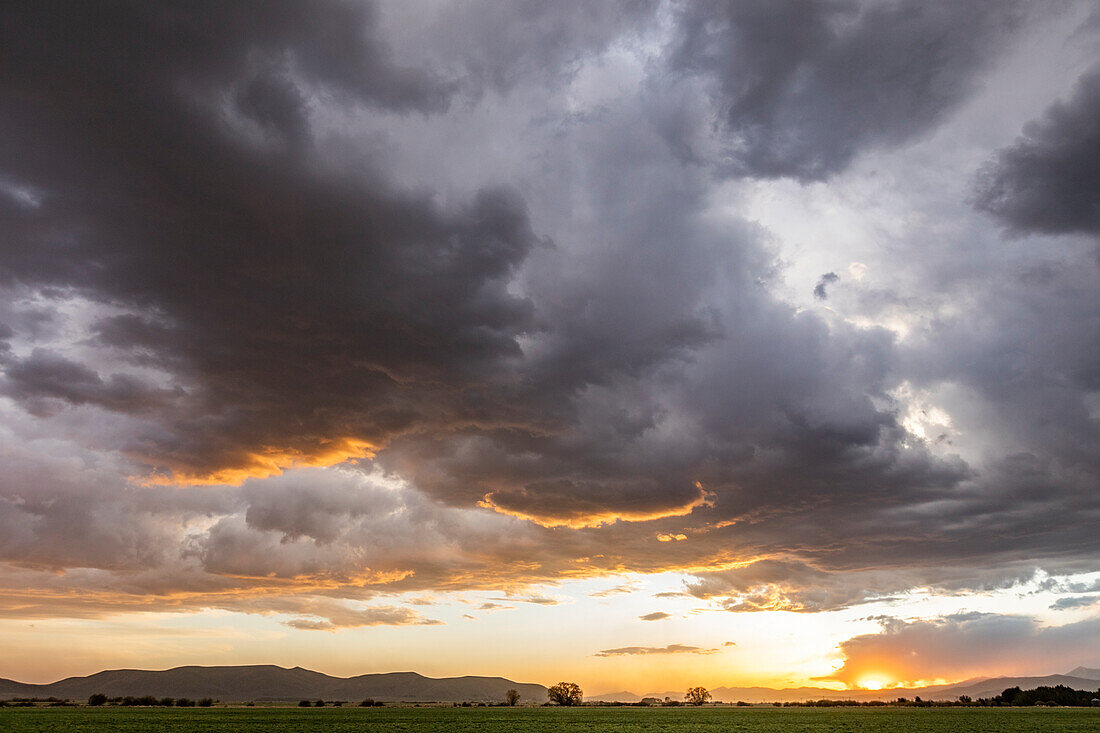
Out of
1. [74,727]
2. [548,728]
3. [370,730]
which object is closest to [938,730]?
[548,728]

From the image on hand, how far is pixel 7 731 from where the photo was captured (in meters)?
80.2

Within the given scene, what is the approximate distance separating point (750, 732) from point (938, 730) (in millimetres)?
22880

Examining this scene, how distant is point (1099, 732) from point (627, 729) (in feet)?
161

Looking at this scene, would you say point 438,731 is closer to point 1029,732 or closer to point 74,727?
point 74,727

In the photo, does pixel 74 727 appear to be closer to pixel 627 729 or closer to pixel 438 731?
pixel 438 731

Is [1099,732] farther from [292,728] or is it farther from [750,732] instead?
[292,728]

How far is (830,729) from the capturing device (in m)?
85.5

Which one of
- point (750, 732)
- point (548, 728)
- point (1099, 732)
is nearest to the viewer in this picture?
point (1099, 732)

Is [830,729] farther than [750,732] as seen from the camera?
Yes

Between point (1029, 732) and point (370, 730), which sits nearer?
point (1029, 732)

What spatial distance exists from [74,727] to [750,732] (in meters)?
77.7

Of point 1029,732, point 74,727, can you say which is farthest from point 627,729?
point 74,727

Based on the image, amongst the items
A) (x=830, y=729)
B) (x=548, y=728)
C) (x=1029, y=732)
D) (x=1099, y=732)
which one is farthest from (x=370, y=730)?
(x=1099, y=732)

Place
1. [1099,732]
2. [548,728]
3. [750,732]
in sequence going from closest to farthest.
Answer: [1099,732], [750,732], [548,728]
